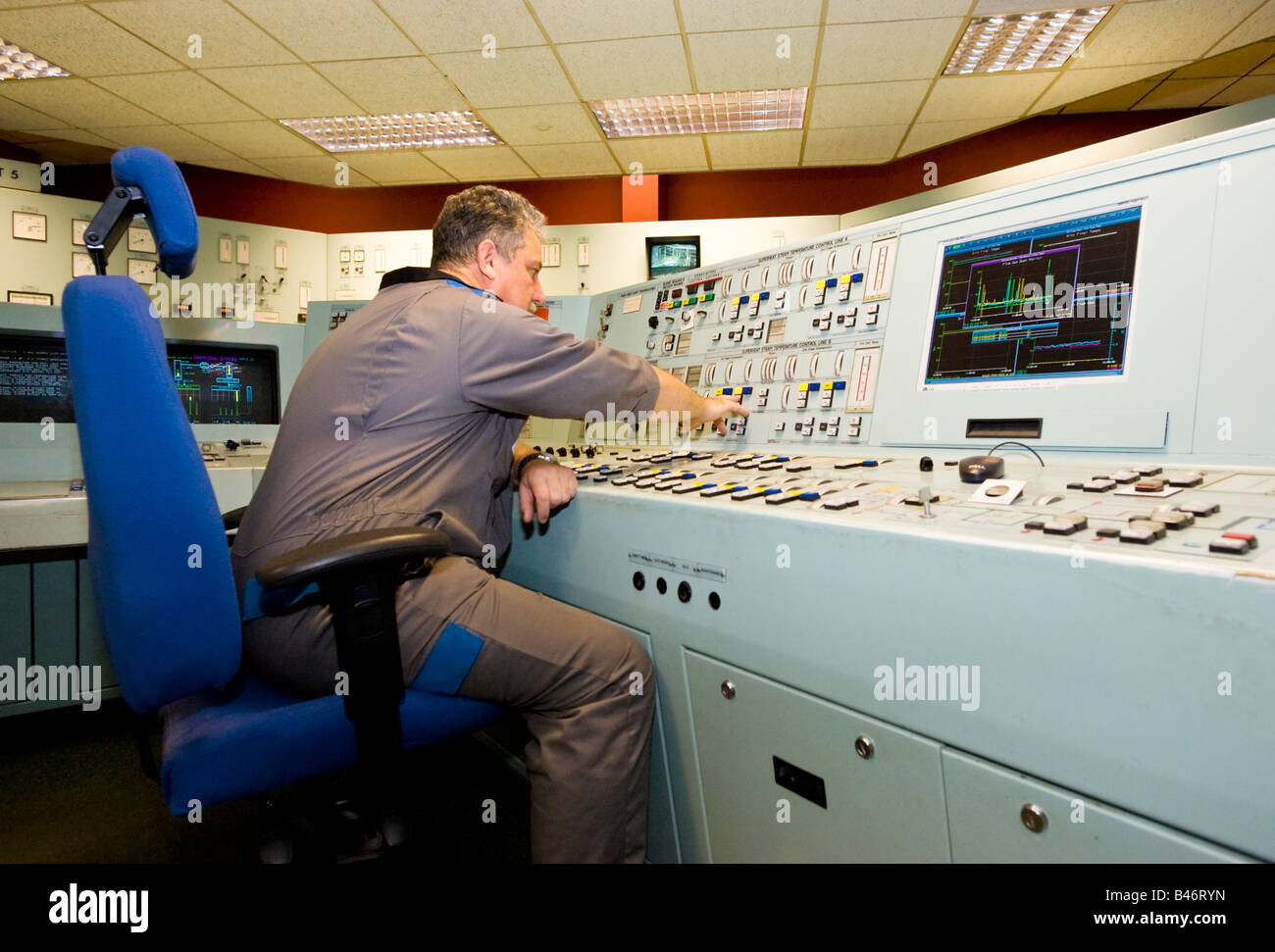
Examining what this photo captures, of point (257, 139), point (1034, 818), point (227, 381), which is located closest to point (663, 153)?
point (257, 139)

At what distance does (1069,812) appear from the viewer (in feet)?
2.07

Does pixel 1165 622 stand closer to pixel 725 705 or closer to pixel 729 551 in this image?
pixel 729 551

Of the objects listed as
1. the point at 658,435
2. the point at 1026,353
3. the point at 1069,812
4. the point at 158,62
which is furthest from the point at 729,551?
the point at 158,62

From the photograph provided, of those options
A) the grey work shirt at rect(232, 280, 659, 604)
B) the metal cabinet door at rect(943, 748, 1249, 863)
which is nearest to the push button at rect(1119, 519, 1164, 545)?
the metal cabinet door at rect(943, 748, 1249, 863)

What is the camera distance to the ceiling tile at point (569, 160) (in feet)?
15.8

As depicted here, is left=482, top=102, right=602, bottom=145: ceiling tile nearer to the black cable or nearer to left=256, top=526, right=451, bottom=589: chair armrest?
the black cable

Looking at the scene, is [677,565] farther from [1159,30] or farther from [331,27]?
[1159,30]

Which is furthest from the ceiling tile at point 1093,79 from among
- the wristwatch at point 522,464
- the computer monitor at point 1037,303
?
the wristwatch at point 522,464

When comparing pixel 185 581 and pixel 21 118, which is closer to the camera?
pixel 185 581

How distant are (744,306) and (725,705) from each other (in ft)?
3.05

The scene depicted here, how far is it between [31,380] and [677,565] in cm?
207

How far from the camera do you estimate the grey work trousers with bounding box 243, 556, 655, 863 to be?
931 mm

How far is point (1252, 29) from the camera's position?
3.43 metres

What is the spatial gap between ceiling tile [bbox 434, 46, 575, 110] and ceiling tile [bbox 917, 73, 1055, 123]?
7.24 ft
